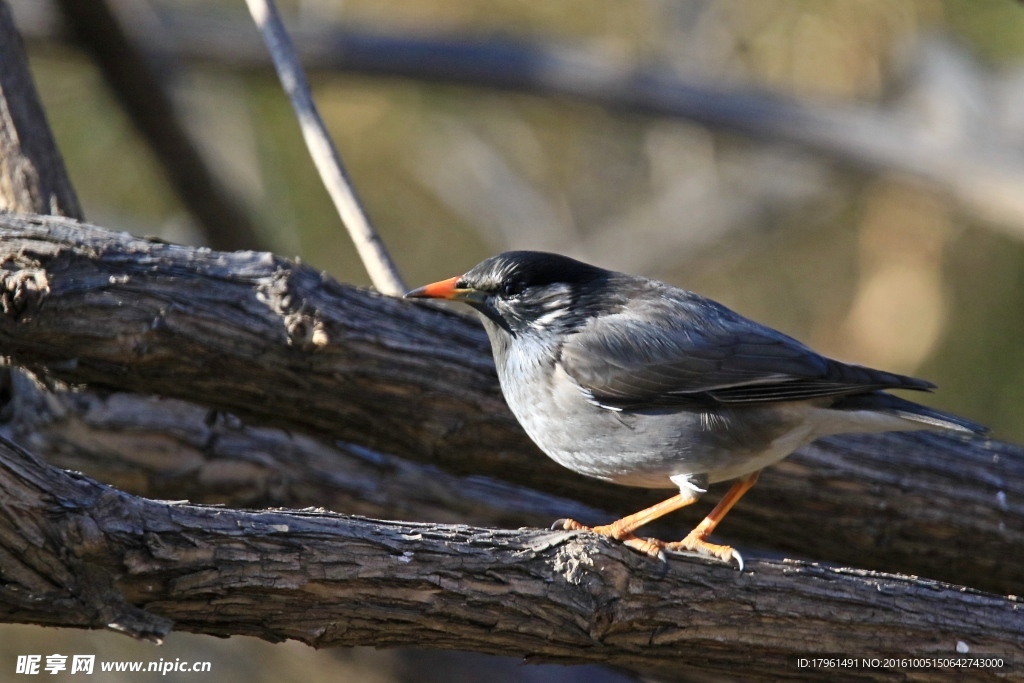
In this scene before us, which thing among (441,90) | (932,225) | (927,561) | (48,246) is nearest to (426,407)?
(48,246)

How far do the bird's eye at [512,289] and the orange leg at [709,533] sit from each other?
45.3 inches

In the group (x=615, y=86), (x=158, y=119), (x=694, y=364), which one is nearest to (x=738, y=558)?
(x=694, y=364)

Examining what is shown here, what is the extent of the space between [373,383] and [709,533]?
1460 millimetres

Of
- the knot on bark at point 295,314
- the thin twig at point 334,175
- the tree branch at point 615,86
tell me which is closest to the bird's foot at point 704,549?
the knot on bark at point 295,314

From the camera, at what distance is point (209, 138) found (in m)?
9.84

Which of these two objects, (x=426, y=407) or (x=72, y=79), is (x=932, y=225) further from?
(x=72, y=79)

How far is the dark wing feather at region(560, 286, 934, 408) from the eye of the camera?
141 inches

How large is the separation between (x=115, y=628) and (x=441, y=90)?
646 cm

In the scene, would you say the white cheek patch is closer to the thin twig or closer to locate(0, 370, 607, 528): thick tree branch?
the thin twig

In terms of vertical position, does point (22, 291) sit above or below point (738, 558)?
above

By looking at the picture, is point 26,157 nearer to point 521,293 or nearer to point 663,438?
point 521,293

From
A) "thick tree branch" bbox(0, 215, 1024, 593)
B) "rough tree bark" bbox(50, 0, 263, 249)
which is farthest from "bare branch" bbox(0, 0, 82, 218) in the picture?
"rough tree bark" bbox(50, 0, 263, 249)

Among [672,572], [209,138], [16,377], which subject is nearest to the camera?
[672,572]

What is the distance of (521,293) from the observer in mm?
3986
